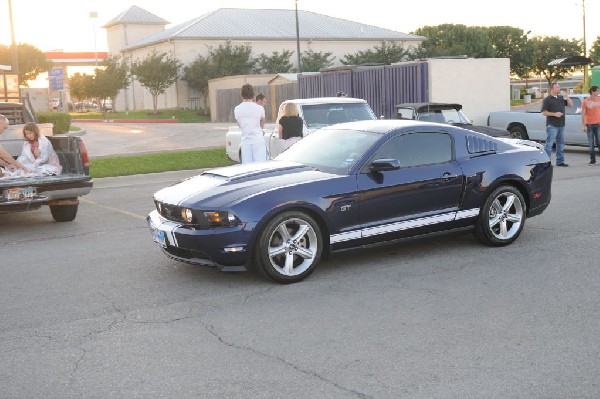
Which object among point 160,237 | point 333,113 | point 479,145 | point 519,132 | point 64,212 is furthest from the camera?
point 519,132

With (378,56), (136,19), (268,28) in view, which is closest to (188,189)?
(378,56)

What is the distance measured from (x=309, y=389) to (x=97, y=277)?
359 cm

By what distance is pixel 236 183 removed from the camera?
7.19 m

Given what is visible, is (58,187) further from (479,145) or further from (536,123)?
(536,123)

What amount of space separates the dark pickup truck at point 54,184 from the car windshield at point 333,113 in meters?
5.16

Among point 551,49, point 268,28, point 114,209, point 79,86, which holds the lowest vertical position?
point 114,209

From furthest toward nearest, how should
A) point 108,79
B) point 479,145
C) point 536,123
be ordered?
point 108,79 < point 536,123 < point 479,145

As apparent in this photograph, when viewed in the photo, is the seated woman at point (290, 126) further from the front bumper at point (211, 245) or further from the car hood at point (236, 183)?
the front bumper at point (211, 245)

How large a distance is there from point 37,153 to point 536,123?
1477 centimetres

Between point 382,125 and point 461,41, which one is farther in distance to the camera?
point 461,41

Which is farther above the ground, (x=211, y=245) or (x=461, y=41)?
(x=461, y=41)

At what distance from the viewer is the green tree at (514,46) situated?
95.0 meters

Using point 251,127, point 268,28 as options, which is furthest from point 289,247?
point 268,28

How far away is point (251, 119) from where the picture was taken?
12.5 metres
